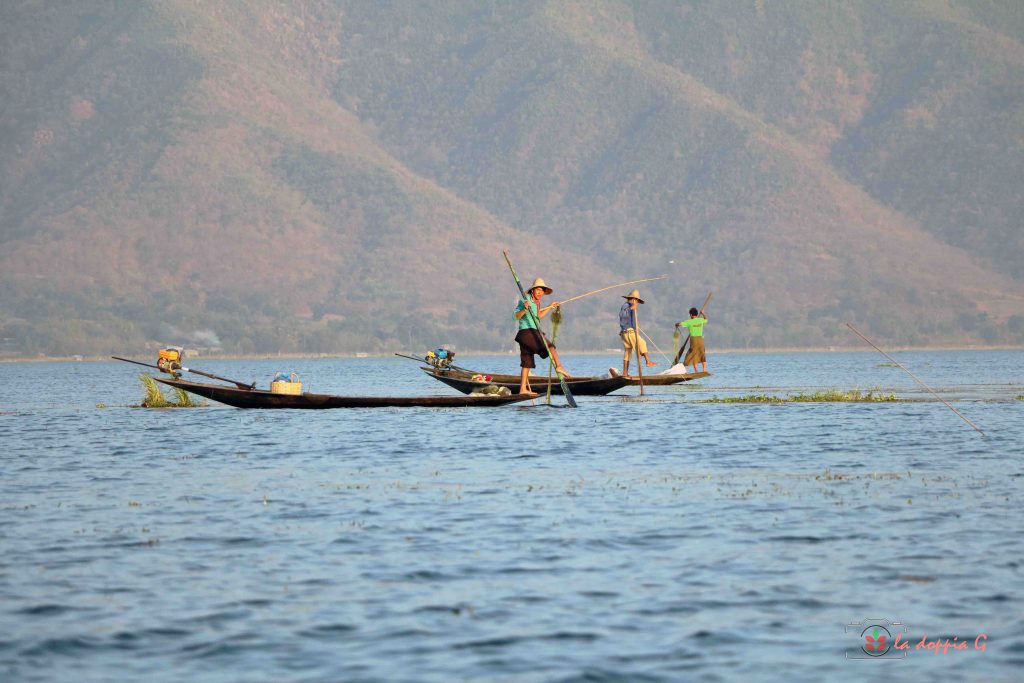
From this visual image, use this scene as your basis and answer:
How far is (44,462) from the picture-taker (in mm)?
28297

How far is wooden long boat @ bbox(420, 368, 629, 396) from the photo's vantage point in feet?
149

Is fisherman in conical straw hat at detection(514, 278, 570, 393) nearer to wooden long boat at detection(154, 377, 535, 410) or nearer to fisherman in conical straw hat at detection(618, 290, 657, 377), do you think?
wooden long boat at detection(154, 377, 535, 410)

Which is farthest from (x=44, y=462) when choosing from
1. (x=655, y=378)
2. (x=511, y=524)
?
(x=655, y=378)

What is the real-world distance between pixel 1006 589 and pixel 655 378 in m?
38.9

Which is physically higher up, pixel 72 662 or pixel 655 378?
pixel 655 378

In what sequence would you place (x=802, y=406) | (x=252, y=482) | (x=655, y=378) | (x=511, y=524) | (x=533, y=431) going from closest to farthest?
1. (x=511, y=524)
2. (x=252, y=482)
3. (x=533, y=431)
4. (x=802, y=406)
5. (x=655, y=378)

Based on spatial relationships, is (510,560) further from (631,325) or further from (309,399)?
(631,325)

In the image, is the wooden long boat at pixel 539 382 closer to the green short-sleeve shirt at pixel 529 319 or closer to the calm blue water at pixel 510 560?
the green short-sleeve shirt at pixel 529 319

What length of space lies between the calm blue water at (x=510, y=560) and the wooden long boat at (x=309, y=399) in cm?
821

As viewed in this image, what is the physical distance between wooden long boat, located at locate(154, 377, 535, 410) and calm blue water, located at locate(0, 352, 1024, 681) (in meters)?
8.21

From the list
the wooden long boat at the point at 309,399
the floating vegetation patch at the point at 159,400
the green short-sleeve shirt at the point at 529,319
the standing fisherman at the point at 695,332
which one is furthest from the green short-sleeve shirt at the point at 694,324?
the floating vegetation patch at the point at 159,400

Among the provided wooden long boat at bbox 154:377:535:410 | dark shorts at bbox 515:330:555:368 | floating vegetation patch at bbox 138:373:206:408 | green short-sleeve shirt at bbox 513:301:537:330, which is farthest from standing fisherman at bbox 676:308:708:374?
floating vegetation patch at bbox 138:373:206:408

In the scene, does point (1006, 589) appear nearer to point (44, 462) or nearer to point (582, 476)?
point (582, 476)

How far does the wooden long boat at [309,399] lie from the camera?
38.2 m
